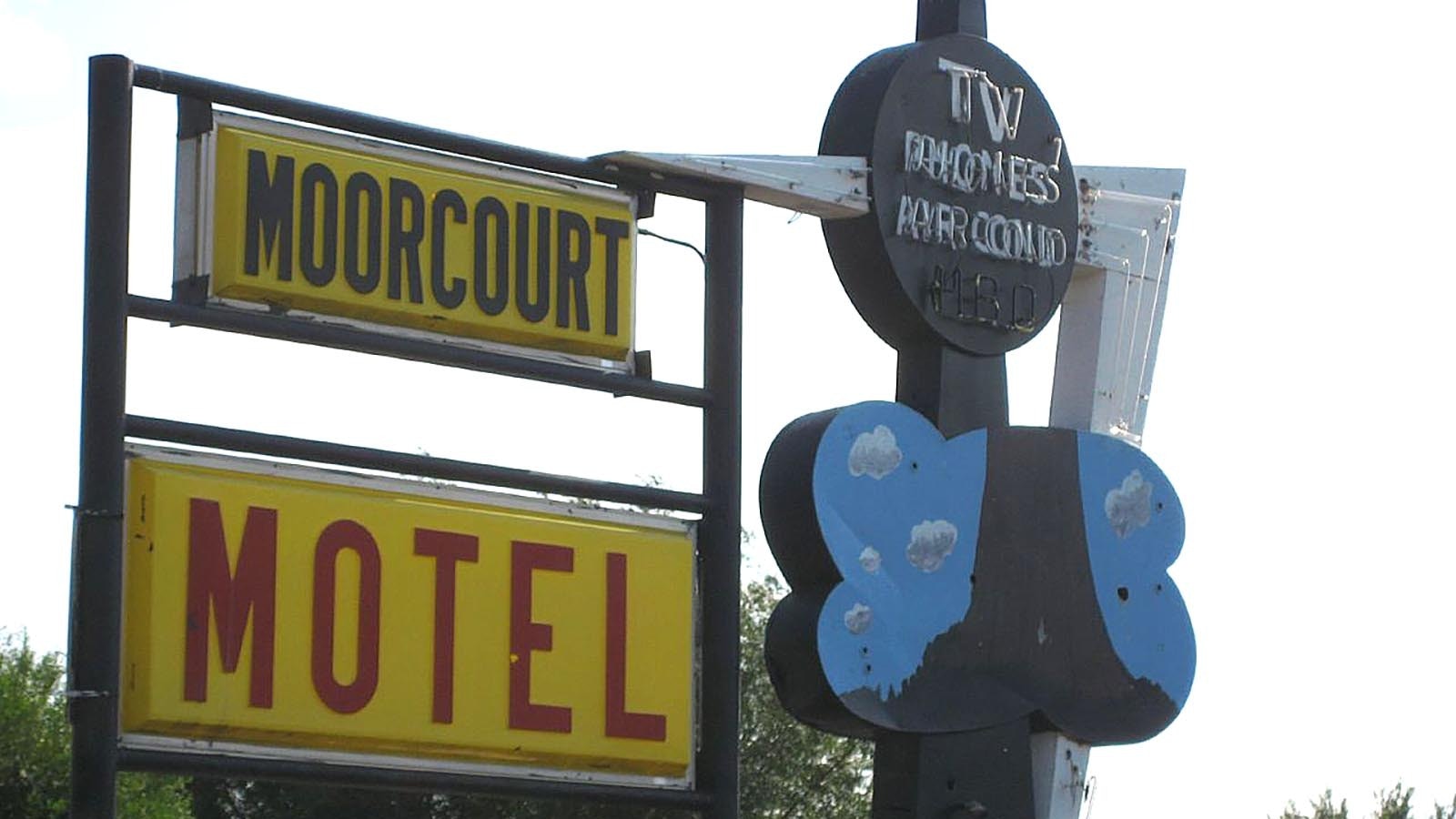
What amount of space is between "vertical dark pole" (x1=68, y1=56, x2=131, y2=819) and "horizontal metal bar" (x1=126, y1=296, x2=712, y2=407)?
16 centimetres

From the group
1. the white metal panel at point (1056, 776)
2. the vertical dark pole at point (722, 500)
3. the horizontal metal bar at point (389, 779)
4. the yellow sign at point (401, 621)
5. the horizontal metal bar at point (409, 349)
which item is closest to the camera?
the horizontal metal bar at point (389, 779)

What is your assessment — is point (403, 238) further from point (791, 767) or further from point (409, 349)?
point (791, 767)

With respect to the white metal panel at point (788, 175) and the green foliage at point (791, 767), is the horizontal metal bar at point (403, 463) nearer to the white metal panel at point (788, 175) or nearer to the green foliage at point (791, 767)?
the white metal panel at point (788, 175)

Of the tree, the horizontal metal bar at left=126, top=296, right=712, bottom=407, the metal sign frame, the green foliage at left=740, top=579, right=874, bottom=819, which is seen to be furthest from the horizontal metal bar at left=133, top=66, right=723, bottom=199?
the green foliage at left=740, top=579, right=874, bottom=819

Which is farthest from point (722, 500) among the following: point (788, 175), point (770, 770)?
point (770, 770)

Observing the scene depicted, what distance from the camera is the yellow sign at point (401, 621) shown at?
8.12 meters

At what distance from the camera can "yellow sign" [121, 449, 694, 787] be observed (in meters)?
8.12

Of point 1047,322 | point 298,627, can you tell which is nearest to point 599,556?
point 298,627

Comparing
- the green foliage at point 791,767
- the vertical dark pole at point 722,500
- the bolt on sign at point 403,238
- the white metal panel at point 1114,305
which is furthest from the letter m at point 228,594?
the green foliage at point 791,767

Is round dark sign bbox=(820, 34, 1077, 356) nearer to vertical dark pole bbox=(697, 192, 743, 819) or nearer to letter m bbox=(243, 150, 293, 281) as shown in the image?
vertical dark pole bbox=(697, 192, 743, 819)

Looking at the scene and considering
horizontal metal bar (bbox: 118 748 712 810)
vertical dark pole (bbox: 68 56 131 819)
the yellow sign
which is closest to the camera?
vertical dark pole (bbox: 68 56 131 819)

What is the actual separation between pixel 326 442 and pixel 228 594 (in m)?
0.66

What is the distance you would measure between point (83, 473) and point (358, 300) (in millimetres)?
1254

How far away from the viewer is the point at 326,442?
337 inches
